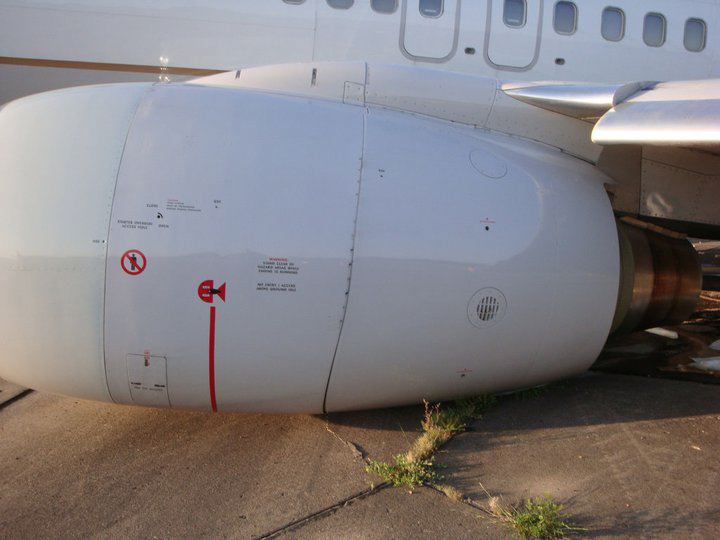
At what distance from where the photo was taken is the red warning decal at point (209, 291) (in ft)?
10.4

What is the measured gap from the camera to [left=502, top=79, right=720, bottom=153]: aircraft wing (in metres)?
3.00

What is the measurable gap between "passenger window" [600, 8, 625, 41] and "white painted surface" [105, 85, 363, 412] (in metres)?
3.91

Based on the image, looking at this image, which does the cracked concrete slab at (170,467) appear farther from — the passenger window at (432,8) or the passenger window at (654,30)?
the passenger window at (654,30)

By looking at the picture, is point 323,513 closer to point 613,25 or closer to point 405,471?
point 405,471

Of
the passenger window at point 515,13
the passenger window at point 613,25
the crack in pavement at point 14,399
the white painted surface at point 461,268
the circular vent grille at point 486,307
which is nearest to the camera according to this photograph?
the white painted surface at point 461,268

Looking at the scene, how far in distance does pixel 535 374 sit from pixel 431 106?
1922 millimetres

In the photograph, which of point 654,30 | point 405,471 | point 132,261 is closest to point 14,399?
point 132,261

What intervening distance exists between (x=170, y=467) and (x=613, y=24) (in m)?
5.73

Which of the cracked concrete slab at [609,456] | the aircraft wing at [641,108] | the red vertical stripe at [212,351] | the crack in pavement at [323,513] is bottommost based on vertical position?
the crack in pavement at [323,513]

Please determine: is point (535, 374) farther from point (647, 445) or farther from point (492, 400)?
point (647, 445)

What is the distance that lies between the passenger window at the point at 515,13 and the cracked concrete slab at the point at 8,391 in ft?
17.9

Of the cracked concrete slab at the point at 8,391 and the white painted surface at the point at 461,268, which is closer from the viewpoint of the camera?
the white painted surface at the point at 461,268

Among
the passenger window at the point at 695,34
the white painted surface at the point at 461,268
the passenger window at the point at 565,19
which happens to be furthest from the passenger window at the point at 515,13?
the white painted surface at the point at 461,268

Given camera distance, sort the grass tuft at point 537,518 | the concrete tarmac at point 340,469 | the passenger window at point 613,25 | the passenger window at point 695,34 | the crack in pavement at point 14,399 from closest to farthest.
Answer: the grass tuft at point 537,518, the concrete tarmac at point 340,469, the crack in pavement at point 14,399, the passenger window at point 613,25, the passenger window at point 695,34
